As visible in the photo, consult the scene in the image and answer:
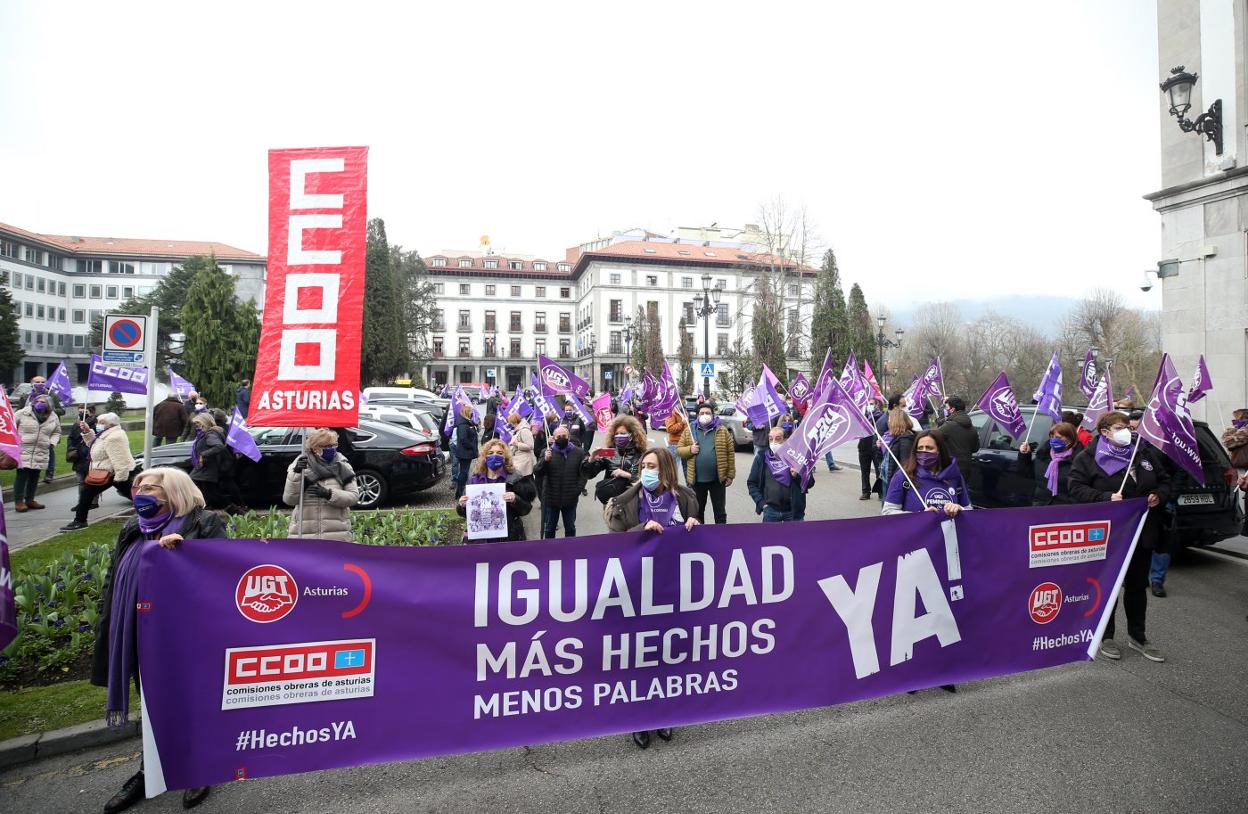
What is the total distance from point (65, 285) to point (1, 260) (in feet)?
34.1

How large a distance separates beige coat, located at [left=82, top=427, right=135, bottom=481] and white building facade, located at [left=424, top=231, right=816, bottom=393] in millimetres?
66811

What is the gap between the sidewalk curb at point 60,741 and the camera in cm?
364

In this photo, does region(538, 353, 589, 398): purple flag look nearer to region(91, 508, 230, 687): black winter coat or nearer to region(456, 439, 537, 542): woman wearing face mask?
region(456, 439, 537, 542): woman wearing face mask

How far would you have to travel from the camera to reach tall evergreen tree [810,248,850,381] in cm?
4350

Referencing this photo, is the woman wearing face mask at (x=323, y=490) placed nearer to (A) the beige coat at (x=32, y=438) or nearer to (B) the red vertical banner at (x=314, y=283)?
(B) the red vertical banner at (x=314, y=283)

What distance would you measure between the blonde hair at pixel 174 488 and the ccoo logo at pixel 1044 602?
5115 millimetres

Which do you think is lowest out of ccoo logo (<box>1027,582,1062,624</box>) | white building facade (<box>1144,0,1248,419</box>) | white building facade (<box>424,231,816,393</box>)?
ccoo logo (<box>1027,582,1062,624</box>)

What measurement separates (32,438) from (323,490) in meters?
8.25

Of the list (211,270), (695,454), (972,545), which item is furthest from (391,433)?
(211,270)

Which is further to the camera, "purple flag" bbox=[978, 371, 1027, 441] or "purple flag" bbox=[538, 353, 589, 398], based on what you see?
"purple flag" bbox=[538, 353, 589, 398]

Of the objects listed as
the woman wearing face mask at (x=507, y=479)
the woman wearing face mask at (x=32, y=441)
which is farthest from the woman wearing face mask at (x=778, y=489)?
the woman wearing face mask at (x=32, y=441)

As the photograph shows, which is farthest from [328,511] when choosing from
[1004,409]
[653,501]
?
[1004,409]

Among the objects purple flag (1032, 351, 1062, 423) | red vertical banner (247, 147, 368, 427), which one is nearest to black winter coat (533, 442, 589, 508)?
red vertical banner (247, 147, 368, 427)

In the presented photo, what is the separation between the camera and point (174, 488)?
3396mm
